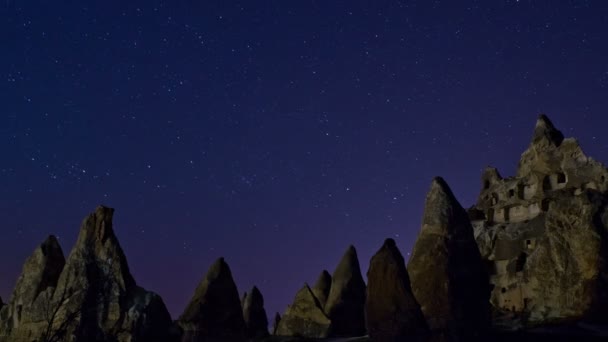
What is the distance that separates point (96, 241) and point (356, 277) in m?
16.8

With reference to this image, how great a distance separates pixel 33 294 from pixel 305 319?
17261 mm

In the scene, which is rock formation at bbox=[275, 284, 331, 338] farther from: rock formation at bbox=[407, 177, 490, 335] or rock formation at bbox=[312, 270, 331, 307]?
rock formation at bbox=[407, 177, 490, 335]

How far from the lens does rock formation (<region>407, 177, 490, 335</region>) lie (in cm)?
2500

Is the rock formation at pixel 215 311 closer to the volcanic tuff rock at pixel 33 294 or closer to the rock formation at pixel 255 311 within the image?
the volcanic tuff rock at pixel 33 294

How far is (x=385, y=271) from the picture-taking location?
2494 centimetres

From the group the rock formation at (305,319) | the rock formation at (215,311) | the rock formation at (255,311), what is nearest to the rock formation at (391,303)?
the rock formation at (215,311)

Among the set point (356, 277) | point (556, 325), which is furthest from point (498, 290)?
point (556, 325)

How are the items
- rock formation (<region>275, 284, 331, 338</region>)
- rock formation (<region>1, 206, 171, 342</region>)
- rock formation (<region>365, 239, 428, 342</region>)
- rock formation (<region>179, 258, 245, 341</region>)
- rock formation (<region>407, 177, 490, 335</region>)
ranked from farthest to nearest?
rock formation (<region>275, 284, 331, 338</region>), rock formation (<region>1, 206, 171, 342</region>), rock formation (<region>179, 258, 245, 341</region>), rock formation (<region>407, 177, 490, 335</region>), rock formation (<region>365, 239, 428, 342</region>)

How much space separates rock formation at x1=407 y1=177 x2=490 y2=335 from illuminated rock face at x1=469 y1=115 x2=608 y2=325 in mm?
5608

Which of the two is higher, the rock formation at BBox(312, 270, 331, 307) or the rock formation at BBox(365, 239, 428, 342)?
the rock formation at BBox(312, 270, 331, 307)

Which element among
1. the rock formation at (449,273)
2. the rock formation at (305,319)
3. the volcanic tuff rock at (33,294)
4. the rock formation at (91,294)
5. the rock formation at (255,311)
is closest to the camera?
the rock formation at (449,273)

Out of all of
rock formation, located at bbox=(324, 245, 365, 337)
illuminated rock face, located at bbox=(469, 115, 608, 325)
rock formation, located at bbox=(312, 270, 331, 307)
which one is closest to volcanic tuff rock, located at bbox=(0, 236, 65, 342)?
rock formation, located at bbox=(324, 245, 365, 337)

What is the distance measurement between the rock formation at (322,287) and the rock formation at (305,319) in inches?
157

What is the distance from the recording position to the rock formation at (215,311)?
31.2 m
